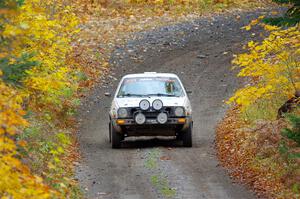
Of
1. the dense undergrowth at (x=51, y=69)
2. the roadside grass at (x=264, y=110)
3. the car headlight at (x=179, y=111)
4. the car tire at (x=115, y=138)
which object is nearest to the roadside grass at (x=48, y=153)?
the dense undergrowth at (x=51, y=69)

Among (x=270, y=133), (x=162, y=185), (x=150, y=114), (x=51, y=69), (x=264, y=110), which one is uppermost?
(x=51, y=69)

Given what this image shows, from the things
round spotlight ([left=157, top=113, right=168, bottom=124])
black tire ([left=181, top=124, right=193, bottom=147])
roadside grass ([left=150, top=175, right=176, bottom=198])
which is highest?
round spotlight ([left=157, top=113, right=168, bottom=124])

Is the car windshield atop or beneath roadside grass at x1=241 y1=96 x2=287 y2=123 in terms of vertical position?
atop

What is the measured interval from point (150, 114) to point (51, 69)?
2.56 metres

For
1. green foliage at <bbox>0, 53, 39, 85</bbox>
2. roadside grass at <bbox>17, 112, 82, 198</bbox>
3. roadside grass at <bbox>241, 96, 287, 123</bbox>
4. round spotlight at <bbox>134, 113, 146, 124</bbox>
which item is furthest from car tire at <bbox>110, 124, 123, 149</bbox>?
green foliage at <bbox>0, 53, 39, 85</bbox>

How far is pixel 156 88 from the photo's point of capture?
19.0 m

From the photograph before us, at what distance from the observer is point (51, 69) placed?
56.3 ft

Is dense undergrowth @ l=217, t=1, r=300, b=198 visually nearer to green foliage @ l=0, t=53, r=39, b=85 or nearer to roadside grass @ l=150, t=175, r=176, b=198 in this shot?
roadside grass @ l=150, t=175, r=176, b=198

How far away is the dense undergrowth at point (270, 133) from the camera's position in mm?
14242

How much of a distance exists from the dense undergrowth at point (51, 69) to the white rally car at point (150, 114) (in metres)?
1.36

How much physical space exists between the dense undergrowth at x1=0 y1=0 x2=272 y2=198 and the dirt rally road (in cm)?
58

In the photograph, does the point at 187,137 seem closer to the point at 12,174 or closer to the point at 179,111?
the point at 179,111

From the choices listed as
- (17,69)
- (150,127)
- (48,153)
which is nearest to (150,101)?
(150,127)

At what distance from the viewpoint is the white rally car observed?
17.9 metres
